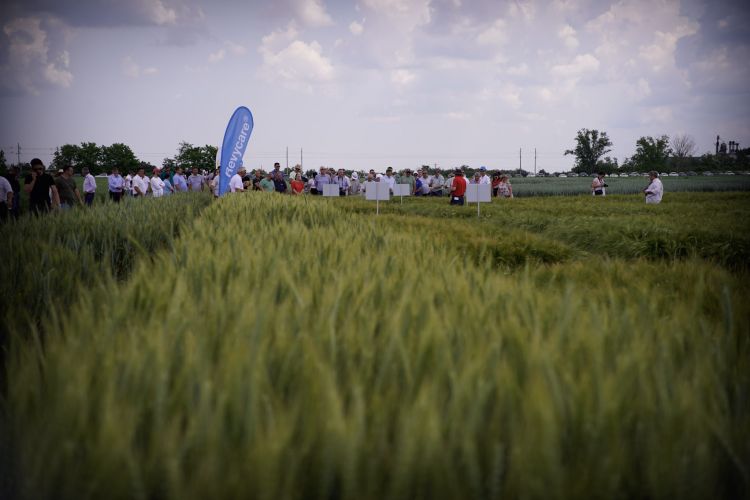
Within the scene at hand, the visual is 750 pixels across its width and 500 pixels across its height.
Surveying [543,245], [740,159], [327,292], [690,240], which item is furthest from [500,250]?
[740,159]

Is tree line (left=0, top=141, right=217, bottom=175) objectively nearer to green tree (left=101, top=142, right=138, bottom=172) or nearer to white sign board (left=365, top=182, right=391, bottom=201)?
green tree (left=101, top=142, right=138, bottom=172)

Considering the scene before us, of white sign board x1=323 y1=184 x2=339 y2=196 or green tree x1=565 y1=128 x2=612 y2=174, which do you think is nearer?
white sign board x1=323 y1=184 x2=339 y2=196

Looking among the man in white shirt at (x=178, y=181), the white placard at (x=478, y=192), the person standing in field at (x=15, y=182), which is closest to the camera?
the person standing in field at (x=15, y=182)

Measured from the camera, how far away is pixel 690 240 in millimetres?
10672

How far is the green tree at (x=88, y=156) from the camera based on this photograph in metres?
143

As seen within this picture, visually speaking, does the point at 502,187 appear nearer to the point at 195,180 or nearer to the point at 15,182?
the point at 195,180

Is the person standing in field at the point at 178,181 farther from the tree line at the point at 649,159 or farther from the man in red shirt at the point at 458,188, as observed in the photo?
the tree line at the point at 649,159

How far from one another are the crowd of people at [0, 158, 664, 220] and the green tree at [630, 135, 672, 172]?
4173 inches

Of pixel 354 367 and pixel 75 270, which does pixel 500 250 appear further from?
pixel 354 367

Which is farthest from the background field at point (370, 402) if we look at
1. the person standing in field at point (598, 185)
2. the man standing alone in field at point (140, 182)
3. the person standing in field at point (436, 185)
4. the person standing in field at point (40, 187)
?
the person standing in field at point (436, 185)

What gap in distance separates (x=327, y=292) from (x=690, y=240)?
997 cm

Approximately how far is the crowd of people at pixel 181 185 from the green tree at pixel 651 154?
348ft

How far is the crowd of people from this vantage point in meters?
13.2

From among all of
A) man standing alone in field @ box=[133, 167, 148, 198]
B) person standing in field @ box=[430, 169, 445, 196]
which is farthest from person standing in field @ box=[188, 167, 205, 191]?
person standing in field @ box=[430, 169, 445, 196]
